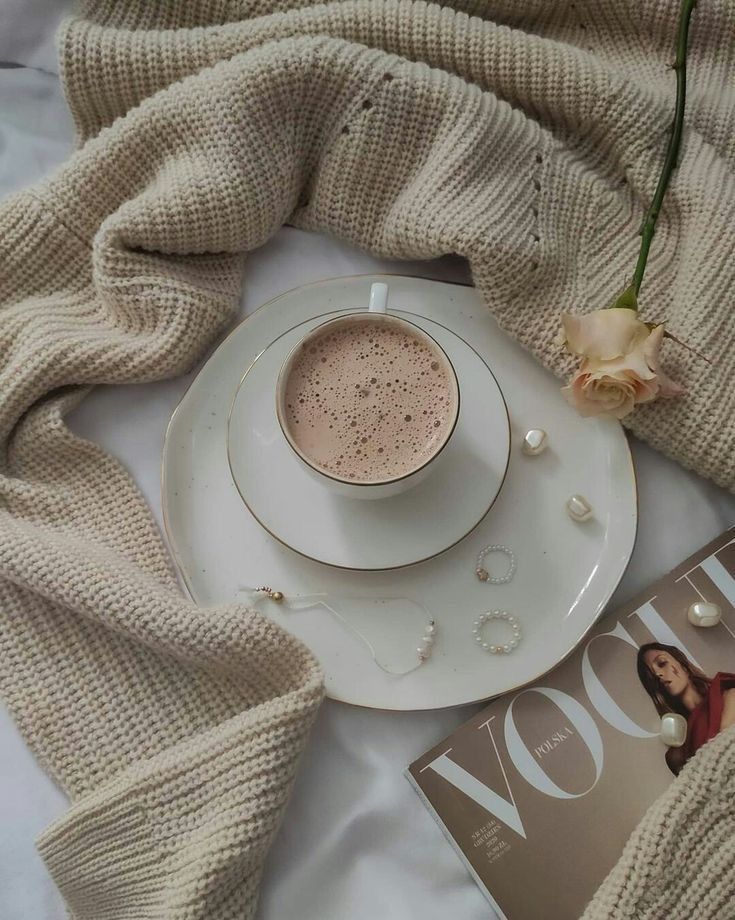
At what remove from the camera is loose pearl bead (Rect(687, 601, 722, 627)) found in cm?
67

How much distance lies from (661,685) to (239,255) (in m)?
0.58

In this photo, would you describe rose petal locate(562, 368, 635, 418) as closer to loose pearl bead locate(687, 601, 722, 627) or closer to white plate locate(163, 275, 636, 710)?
white plate locate(163, 275, 636, 710)

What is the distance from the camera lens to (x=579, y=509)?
699mm

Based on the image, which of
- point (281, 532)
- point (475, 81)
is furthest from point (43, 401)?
point (475, 81)

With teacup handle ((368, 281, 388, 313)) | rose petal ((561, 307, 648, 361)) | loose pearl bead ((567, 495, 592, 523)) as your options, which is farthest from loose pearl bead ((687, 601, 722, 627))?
teacup handle ((368, 281, 388, 313))

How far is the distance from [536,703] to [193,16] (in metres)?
0.79

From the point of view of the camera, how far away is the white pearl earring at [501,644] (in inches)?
26.5

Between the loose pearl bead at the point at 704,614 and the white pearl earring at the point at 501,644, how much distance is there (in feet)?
0.52

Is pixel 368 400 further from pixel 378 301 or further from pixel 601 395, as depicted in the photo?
pixel 601 395

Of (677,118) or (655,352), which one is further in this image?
(677,118)

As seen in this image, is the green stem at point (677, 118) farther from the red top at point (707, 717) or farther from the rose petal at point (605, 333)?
the red top at point (707, 717)

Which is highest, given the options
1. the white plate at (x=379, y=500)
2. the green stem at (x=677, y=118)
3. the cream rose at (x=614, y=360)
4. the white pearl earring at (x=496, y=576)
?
the green stem at (x=677, y=118)

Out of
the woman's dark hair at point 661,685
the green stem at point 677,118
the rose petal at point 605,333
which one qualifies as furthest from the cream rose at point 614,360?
the woman's dark hair at point 661,685

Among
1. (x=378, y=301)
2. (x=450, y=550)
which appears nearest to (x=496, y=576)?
(x=450, y=550)
